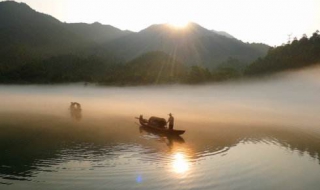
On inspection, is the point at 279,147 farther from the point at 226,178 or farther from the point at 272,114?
→ the point at 272,114

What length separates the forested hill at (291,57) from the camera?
128500 millimetres

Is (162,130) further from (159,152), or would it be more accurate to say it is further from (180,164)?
(180,164)

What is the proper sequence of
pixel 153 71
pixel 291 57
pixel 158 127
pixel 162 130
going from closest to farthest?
1. pixel 162 130
2. pixel 158 127
3. pixel 291 57
4. pixel 153 71

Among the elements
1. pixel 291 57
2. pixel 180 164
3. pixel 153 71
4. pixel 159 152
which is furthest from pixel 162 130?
pixel 153 71

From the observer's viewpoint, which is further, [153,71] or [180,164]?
[153,71]

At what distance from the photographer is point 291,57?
131000 millimetres

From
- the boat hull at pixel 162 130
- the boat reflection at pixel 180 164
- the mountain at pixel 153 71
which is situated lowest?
the boat reflection at pixel 180 164

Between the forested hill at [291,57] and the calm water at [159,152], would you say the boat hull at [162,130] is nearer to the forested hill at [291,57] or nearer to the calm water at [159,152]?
the calm water at [159,152]

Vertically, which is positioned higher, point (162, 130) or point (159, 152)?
point (162, 130)

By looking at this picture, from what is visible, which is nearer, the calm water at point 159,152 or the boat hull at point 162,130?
the calm water at point 159,152

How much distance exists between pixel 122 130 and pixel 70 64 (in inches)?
6067

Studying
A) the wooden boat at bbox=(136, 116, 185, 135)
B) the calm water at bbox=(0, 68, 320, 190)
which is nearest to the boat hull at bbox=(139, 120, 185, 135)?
the wooden boat at bbox=(136, 116, 185, 135)

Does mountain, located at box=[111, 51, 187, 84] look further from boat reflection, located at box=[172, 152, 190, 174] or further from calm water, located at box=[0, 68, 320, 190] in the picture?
boat reflection, located at box=[172, 152, 190, 174]

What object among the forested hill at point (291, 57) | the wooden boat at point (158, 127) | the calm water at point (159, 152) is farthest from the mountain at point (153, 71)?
the wooden boat at point (158, 127)
